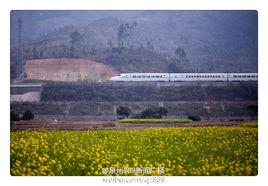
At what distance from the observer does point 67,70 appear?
886 cm

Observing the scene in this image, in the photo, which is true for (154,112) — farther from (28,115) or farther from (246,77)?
(28,115)

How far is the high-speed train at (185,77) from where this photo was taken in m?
8.64

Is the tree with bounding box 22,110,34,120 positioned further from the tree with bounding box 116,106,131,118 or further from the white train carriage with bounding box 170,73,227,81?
the white train carriage with bounding box 170,73,227,81

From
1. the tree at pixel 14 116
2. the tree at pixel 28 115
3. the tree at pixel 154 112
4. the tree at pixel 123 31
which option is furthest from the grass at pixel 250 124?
the tree at pixel 14 116

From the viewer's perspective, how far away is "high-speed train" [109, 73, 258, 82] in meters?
8.64

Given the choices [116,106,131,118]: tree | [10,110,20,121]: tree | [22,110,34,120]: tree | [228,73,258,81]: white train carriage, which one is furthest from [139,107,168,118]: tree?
[10,110,20,121]: tree

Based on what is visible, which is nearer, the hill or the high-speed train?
the hill

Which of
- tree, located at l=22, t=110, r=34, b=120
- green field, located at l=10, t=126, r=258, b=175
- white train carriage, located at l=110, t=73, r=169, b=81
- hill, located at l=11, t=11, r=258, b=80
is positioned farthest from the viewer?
white train carriage, located at l=110, t=73, r=169, b=81

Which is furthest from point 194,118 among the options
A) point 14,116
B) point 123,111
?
point 14,116

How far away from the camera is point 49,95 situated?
8.77m

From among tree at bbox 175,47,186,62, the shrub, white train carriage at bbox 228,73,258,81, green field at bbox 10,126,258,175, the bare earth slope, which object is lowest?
Answer: green field at bbox 10,126,258,175

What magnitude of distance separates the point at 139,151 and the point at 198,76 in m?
1.71

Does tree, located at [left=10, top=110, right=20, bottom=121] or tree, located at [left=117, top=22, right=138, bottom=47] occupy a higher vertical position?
Answer: tree, located at [left=117, top=22, right=138, bottom=47]

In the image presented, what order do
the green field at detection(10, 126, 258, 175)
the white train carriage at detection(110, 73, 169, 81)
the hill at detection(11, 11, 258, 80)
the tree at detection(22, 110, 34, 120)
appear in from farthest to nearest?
the white train carriage at detection(110, 73, 169, 81) < the tree at detection(22, 110, 34, 120) < the hill at detection(11, 11, 258, 80) < the green field at detection(10, 126, 258, 175)
